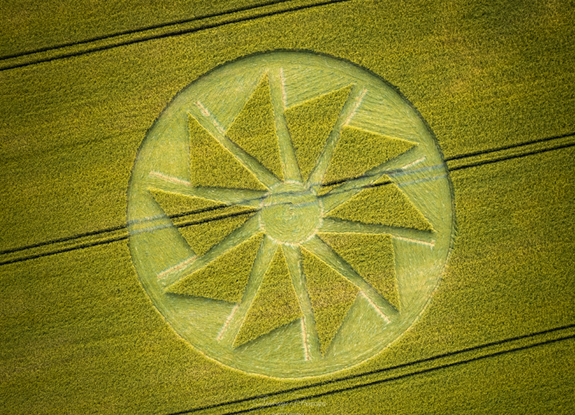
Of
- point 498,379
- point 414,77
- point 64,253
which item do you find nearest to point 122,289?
point 64,253

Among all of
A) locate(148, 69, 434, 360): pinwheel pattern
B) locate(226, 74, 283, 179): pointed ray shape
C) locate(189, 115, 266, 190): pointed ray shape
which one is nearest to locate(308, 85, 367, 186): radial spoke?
locate(148, 69, 434, 360): pinwheel pattern

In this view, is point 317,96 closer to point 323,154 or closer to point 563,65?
point 323,154

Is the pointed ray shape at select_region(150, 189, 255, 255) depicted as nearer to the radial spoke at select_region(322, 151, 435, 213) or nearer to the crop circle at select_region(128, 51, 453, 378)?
the crop circle at select_region(128, 51, 453, 378)

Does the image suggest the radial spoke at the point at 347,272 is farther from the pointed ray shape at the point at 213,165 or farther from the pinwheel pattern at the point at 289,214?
the pointed ray shape at the point at 213,165

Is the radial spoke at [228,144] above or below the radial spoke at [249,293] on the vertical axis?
above

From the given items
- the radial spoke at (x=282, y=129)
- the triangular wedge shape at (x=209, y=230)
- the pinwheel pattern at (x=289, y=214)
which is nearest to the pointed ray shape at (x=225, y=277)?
the pinwheel pattern at (x=289, y=214)

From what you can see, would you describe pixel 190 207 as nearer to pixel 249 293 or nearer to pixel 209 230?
pixel 209 230

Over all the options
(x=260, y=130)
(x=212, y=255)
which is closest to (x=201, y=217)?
(x=212, y=255)
